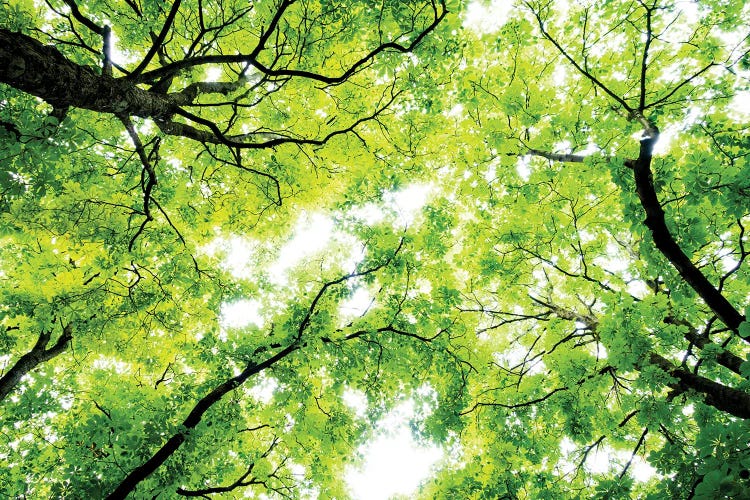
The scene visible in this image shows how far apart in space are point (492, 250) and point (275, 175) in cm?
495

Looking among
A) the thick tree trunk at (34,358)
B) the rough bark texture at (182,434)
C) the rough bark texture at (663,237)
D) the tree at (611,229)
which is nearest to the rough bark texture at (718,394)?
the tree at (611,229)

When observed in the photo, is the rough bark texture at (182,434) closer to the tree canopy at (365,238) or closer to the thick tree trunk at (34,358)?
the tree canopy at (365,238)

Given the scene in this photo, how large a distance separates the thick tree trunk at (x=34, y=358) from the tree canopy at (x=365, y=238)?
0.17ft

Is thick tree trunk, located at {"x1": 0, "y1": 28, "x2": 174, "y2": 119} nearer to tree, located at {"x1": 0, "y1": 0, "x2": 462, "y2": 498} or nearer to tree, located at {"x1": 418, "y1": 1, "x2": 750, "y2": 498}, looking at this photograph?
tree, located at {"x1": 0, "y1": 0, "x2": 462, "y2": 498}

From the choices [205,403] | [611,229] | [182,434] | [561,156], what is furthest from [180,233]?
[611,229]

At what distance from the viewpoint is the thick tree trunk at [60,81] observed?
9.21 ft

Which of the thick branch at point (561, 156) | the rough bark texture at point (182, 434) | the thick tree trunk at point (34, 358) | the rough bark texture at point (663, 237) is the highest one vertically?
the thick tree trunk at point (34, 358)

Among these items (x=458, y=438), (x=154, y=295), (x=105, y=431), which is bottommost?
(x=458, y=438)

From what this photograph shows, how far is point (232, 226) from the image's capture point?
7.88 m

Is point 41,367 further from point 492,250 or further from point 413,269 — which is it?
point 492,250

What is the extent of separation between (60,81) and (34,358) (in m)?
7.34

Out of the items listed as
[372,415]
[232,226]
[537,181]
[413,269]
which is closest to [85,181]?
[232,226]

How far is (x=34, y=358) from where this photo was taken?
292 inches

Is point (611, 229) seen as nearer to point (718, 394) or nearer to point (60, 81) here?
point (718, 394)
